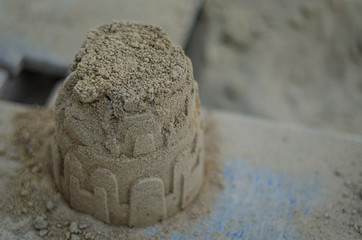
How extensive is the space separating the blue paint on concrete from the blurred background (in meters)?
1.05

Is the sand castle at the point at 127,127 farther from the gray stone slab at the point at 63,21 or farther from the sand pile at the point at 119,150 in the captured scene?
the gray stone slab at the point at 63,21

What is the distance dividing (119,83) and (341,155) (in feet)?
4.39

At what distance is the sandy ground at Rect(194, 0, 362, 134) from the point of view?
9.61 ft

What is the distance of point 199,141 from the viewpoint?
63.6 inches

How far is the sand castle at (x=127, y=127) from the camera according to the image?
132cm

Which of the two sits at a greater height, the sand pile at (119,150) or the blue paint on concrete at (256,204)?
the sand pile at (119,150)

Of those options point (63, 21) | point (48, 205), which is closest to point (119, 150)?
point (48, 205)

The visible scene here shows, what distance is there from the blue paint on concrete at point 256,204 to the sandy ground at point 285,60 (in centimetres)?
106

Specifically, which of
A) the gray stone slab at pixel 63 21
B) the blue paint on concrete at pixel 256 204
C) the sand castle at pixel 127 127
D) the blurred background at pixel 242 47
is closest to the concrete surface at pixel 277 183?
the blue paint on concrete at pixel 256 204

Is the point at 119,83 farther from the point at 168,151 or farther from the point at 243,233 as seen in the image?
the point at 243,233

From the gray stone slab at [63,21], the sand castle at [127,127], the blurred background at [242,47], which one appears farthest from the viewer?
the blurred background at [242,47]

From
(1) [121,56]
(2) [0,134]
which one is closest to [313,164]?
Result: (1) [121,56]

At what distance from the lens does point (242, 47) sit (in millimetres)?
3082

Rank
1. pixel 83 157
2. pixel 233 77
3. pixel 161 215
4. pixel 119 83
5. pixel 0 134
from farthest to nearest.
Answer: pixel 233 77 < pixel 0 134 < pixel 161 215 < pixel 83 157 < pixel 119 83
